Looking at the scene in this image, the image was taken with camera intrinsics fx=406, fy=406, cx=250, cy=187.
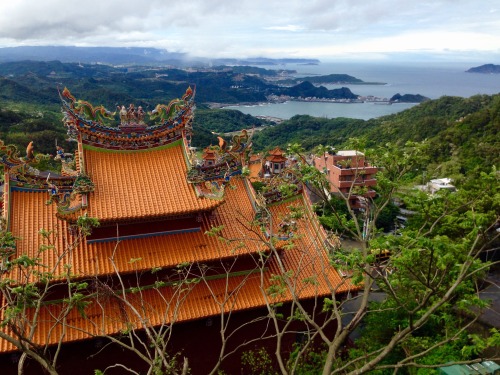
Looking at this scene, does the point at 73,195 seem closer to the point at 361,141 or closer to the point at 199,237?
the point at 199,237

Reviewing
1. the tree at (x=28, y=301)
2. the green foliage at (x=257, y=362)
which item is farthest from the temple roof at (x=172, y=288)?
the green foliage at (x=257, y=362)

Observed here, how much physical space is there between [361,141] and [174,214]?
5.70 meters

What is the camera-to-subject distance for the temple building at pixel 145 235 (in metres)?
10.6

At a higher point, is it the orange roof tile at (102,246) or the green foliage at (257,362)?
the orange roof tile at (102,246)

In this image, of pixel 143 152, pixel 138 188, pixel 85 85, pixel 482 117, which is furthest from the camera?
pixel 85 85

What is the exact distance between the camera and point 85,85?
165m

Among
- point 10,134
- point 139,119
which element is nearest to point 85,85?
point 10,134

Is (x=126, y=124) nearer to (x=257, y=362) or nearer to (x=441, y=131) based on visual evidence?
(x=257, y=362)

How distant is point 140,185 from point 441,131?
69.0 metres

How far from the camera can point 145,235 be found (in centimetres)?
1183

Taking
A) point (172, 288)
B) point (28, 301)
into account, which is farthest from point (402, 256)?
point (172, 288)

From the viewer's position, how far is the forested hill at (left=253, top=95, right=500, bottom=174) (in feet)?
168

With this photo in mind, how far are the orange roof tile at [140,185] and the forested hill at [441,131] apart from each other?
20.5 ft

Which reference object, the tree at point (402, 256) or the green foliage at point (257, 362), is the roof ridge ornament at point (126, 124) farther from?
the green foliage at point (257, 362)
